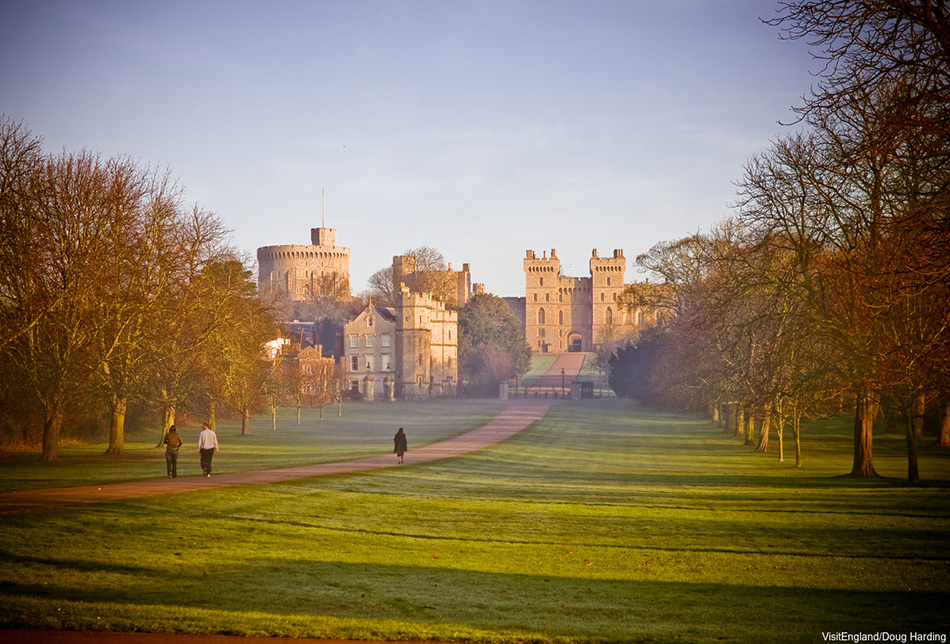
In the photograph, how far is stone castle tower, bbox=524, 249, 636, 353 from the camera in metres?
164

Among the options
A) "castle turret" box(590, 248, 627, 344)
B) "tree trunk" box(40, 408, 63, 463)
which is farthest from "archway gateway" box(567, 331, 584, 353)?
"tree trunk" box(40, 408, 63, 463)

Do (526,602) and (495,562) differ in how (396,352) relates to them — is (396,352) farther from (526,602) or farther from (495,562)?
(526,602)

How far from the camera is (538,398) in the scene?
9112 centimetres

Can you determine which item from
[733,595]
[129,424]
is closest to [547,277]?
[129,424]

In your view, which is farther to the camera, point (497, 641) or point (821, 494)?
point (821, 494)

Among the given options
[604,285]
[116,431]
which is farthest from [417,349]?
[604,285]

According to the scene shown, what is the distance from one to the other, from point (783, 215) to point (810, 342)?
4175 mm

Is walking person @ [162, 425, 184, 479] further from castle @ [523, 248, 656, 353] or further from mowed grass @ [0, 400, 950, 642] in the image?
castle @ [523, 248, 656, 353]

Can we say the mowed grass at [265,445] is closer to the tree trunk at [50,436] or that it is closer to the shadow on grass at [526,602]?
the tree trunk at [50,436]

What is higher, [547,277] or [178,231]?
[547,277]

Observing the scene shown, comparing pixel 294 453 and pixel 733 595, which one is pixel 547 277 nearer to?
pixel 294 453

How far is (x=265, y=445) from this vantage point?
40.5 m

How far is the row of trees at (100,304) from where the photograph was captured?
28516 millimetres

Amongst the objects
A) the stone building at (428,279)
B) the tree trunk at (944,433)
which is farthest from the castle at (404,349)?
the tree trunk at (944,433)
